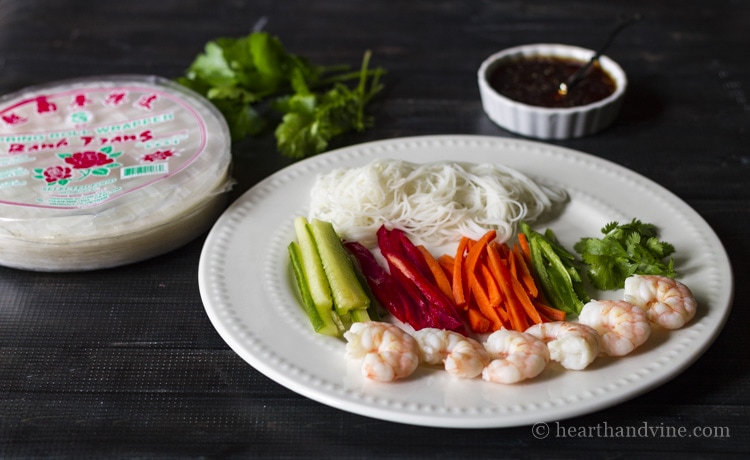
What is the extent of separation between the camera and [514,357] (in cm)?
201

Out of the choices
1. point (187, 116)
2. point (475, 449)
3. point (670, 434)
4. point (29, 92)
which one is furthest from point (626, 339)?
point (29, 92)

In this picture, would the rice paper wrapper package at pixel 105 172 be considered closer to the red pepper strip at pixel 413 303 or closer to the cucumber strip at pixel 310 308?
the cucumber strip at pixel 310 308

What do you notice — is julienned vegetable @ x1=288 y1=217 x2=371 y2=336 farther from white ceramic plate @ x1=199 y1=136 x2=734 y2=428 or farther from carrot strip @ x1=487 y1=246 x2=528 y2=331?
carrot strip @ x1=487 y1=246 x2=528 y2=331

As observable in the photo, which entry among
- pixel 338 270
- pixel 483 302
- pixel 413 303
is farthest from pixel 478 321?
pixel 338 270

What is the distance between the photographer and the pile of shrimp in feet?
6.57

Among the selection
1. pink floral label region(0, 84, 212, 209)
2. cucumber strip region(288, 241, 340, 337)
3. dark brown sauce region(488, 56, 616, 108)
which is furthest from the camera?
dark brown sauce region(488, 56, 616, 108)

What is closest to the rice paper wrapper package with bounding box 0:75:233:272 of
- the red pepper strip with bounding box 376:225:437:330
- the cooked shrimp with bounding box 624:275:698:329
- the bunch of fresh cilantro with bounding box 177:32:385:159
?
the bunch of fresh cilantro with bounding box 177:32:385:159

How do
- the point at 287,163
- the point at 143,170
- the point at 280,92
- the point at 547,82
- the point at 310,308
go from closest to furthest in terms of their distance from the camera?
the point at 310,308, the point at 143,170, the point at 287,163, the point at 547,82, the point at 280,92

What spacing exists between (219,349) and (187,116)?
102 centimetres

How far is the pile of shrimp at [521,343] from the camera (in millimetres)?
2002

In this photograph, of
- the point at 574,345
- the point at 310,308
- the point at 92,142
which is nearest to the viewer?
the point at 574,345

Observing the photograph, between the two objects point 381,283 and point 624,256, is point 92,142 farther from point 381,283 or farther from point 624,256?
point 624,256

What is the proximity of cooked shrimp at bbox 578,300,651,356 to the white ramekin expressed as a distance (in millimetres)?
1146

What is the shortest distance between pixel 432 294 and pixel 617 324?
1.70ft
